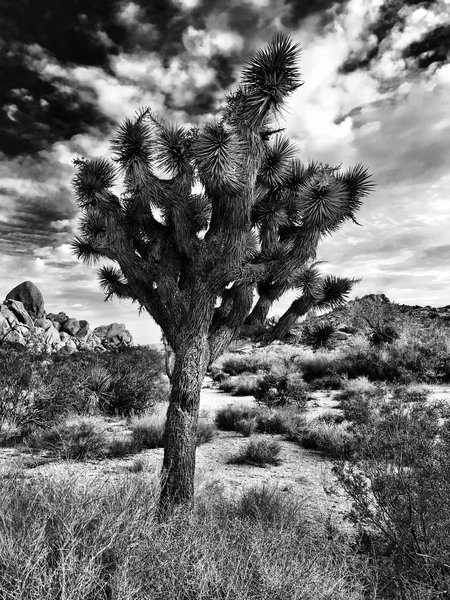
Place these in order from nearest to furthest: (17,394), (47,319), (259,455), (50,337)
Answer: (259,455), (17,394), (50,337), (47,319)

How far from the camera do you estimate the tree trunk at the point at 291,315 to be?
21.4 feet

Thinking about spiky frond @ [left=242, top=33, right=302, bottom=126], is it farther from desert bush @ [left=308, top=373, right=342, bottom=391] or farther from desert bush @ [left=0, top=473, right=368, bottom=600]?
desert bush @ [left=308, top=373, right=342, bottom=391]

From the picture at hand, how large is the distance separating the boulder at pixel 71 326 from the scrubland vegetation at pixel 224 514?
3925cm

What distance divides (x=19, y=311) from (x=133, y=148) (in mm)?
44763

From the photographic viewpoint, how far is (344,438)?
8.00m

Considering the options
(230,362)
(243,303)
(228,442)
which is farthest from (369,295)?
(243,303)

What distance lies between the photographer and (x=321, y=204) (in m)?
6.11

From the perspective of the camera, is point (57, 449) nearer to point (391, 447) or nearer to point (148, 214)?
point (148, 214)

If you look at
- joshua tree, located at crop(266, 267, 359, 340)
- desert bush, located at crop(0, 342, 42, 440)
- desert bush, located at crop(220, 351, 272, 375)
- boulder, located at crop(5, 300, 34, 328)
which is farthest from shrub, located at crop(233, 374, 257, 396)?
boulder, located at crop(5, 300, 34, 328)

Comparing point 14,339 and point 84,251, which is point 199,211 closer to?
point 84,251

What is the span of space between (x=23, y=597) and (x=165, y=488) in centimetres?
288

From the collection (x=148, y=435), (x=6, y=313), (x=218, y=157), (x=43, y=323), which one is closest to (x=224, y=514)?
(x=218, y=157)

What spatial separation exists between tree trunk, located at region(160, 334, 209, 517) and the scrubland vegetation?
33cm

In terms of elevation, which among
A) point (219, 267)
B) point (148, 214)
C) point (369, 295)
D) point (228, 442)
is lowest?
point (228, 442)
